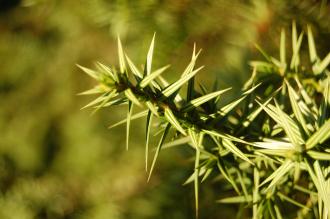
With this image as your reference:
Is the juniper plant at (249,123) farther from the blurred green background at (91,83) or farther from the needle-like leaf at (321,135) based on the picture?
the blurred green background at (91,83)

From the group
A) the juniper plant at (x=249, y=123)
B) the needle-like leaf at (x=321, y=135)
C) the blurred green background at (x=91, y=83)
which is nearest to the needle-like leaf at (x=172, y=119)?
the juniper plant at (x=249, y=123)

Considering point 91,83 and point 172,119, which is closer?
point 172,119

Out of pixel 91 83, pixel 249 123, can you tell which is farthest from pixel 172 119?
pixel 91 83

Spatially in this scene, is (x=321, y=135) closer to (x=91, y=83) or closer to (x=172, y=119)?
(x=172, y=119)

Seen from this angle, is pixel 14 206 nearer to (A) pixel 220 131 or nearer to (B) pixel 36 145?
(B) pixel 36 145

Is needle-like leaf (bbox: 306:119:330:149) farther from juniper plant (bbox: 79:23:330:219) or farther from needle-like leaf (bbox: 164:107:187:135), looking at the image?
needle-like leaf (bbox: 164:107:187:135)

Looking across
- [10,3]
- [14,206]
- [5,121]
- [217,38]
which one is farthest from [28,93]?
[217,38]

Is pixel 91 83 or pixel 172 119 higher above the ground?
pixel 172 119

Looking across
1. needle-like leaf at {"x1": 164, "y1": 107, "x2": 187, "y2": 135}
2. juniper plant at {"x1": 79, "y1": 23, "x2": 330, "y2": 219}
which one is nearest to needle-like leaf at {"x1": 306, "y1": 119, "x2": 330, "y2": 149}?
juniper plant at {"x1": 79, "y1": 23, "x2": 330, "y2": 219}
